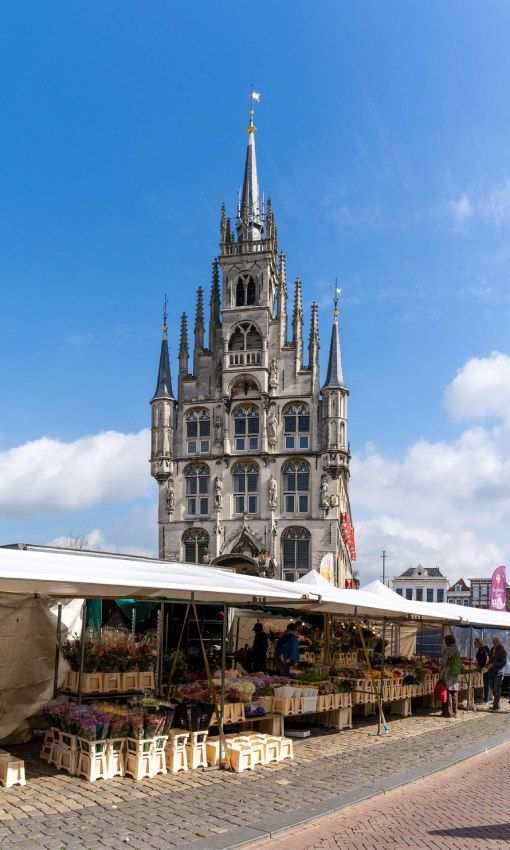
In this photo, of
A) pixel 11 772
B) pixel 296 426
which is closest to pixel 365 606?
pixel 11 772

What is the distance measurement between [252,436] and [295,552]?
6.93 m

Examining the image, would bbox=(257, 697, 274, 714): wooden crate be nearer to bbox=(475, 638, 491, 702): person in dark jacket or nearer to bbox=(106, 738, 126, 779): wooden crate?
bbox=(106, 738, 126, 779): wooden crate

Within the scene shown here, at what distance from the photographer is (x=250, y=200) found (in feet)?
165

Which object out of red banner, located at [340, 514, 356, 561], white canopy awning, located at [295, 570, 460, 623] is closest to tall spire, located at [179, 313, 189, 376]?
red banner, located at [340, 514, 356, 561]

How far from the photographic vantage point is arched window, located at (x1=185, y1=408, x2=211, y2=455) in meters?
44.5

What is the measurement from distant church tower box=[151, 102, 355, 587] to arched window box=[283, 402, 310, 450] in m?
0.06

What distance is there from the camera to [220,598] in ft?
34.7

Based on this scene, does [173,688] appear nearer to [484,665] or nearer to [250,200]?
[484,665]

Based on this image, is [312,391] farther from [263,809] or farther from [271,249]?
[263,809]

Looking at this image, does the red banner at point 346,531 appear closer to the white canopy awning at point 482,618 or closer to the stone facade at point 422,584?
the white canopy awning at point 482,618

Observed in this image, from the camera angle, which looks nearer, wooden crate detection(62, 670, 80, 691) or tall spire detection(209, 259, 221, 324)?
wooden crate detection(62, 670, 80, 691)

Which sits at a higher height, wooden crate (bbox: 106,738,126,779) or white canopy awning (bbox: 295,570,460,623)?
white canopy awning (bbox: 295,570,460,623)

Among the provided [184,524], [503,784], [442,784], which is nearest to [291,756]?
[442,784]

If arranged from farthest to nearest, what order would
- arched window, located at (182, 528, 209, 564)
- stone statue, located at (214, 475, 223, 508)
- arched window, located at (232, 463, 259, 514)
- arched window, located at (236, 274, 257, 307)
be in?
arched window, located at (236, 274, 257, 307)
arched window, located at (182, 528, 209, 564)
arched window, located at (232, 463, 259, 514)
stone statue, located at (214, 475, 223, 508)
